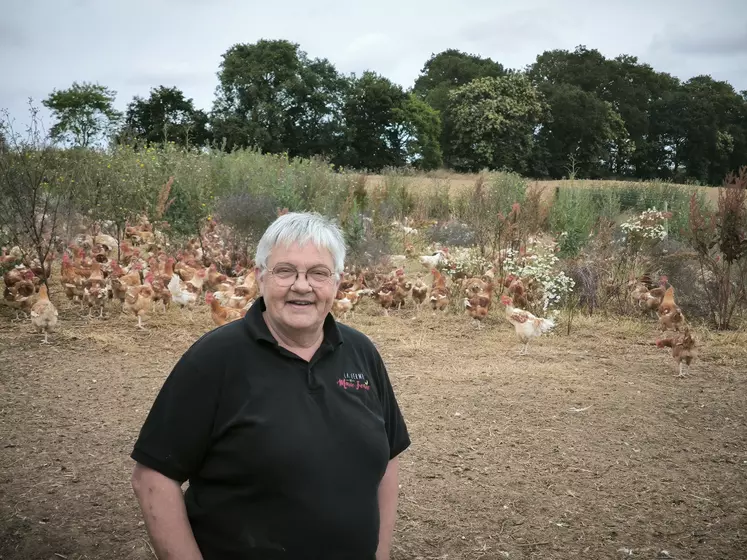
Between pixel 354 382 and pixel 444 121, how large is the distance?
40.1 meters

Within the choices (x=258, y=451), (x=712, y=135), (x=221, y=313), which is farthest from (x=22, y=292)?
(x=712, y=135)

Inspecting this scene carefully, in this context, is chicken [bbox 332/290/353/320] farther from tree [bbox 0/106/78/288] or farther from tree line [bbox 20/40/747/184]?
tree line [bbox 20/40/747/184]

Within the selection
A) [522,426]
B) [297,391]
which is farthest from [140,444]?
[522,426]

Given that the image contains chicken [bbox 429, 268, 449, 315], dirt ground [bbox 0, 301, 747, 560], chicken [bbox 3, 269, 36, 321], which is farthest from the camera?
chicken [bbox 429, 268, 449, 315]

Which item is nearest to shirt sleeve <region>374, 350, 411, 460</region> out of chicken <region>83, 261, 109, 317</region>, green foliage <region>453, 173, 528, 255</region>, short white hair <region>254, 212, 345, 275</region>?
short white hair <region>254, 212, 345, 275</region>

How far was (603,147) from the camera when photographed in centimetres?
3969

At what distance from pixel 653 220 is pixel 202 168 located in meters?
8.14

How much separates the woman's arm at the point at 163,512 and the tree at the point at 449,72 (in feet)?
161

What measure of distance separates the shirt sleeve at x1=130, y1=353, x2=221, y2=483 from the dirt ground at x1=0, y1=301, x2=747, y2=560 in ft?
5.39

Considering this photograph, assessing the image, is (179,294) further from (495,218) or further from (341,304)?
(495,218)

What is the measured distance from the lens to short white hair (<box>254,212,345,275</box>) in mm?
2213

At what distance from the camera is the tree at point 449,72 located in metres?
51.4

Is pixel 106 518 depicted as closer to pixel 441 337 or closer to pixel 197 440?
pixel 197 440

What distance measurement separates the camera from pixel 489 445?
4660 mm
